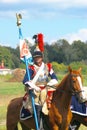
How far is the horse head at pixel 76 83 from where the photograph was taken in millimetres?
9133

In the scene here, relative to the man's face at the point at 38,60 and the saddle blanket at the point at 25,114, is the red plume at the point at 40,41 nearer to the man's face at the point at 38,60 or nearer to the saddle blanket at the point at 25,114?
the man's face at the point at 38,60

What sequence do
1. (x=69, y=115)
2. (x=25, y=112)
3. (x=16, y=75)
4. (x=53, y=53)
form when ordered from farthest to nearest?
(x=53, y=53) → (x=16, y=75) → (x=25, y=112) → (x=69, y=115)

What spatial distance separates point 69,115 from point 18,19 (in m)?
2.47

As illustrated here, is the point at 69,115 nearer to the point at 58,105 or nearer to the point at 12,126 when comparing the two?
the point at 58,105

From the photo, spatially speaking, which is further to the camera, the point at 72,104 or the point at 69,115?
the point at 72,104

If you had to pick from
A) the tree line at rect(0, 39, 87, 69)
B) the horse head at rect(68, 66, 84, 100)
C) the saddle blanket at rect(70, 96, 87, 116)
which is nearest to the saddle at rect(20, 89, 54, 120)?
the horse head at rect(68, 66, 84, 100)

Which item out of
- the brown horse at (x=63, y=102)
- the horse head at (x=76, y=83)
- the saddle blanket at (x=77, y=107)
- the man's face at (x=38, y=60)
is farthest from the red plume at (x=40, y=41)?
the saddle blanket at (x=77, y=107)

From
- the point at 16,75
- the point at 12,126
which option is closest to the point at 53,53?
the point at 16,75

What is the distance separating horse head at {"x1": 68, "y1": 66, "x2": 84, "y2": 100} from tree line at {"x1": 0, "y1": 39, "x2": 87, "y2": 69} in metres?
94.1

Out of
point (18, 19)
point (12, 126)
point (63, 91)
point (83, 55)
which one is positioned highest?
point (83, 55)

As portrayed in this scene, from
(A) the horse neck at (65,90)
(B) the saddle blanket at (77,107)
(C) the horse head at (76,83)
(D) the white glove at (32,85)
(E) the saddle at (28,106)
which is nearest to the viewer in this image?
(C) the horse head at (76,83)

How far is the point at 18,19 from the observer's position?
34.5ft

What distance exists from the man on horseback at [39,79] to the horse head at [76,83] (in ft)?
1.94

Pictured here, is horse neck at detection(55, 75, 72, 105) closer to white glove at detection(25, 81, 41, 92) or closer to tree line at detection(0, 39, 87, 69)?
white glove at detection(25, 81, 41, 92)
